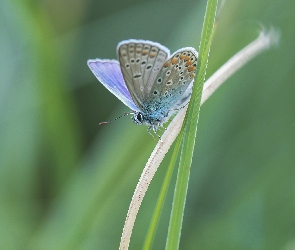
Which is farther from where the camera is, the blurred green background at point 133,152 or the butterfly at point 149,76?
the blurred green background at point 133,152

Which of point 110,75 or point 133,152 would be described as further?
point 133,152

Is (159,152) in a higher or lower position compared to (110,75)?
lower

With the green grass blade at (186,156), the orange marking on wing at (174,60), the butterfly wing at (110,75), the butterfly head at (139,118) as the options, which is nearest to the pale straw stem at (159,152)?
the green grass blade at (186,156)

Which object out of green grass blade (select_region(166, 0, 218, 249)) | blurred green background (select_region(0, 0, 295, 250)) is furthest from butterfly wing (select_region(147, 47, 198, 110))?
green grass blade (select_region(166, 0, 218, 249))

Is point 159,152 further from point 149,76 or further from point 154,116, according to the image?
point 154,116

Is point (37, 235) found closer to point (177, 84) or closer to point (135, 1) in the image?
point (177, 84)

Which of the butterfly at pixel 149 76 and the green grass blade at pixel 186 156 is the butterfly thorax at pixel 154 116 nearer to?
the butterfly at pixel 149 76

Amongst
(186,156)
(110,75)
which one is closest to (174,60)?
(110,75)

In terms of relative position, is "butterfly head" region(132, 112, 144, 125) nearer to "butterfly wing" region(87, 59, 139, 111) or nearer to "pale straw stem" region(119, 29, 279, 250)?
"butterfly wing" region(87, 59, 139, 111)

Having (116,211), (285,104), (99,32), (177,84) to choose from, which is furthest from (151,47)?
(99,32)
